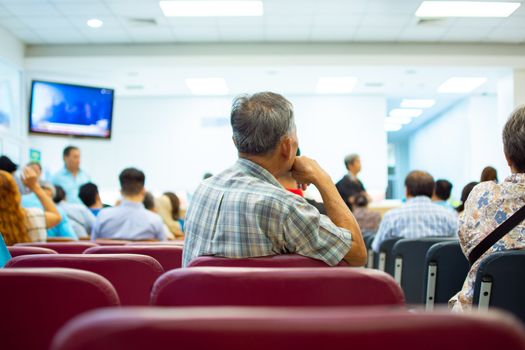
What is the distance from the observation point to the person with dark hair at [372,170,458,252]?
4691 mm

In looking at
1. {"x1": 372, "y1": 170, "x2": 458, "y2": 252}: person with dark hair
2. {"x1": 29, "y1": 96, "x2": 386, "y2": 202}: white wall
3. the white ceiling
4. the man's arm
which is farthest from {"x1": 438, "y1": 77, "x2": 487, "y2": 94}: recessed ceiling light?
the man's arm

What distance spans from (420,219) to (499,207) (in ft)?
8.88

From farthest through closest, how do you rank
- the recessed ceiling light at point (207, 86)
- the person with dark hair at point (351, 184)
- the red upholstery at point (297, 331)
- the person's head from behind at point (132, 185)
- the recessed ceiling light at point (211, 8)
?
the recessed ceiling light at point (207, 86)
the person with dark hair at point (351, 184)
the recessed ceiling light at point (211, 8)
the person's head from behind at point (132, 185)
the red upholstery at point (297, 331)

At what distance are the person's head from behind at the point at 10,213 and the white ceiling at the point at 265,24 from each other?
4.88 m

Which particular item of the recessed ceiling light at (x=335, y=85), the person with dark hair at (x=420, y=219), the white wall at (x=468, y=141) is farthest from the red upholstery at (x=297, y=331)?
the white wall at (x=468, y=141)

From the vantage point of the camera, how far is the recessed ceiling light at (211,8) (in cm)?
792

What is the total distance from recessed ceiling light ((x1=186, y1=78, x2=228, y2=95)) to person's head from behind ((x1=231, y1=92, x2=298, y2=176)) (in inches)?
369

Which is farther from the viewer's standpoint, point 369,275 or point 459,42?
point 459,42

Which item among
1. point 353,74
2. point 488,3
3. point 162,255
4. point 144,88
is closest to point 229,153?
point 144,88

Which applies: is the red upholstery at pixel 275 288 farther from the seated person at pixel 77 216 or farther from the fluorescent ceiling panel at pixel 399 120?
the fluorescent ceiling panel at pixel 399 120

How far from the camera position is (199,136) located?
43.1 feet

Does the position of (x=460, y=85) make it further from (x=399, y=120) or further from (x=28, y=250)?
(x=28, y=250)

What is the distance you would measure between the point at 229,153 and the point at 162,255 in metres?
10.7

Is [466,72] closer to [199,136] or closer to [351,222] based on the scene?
[199,136]
